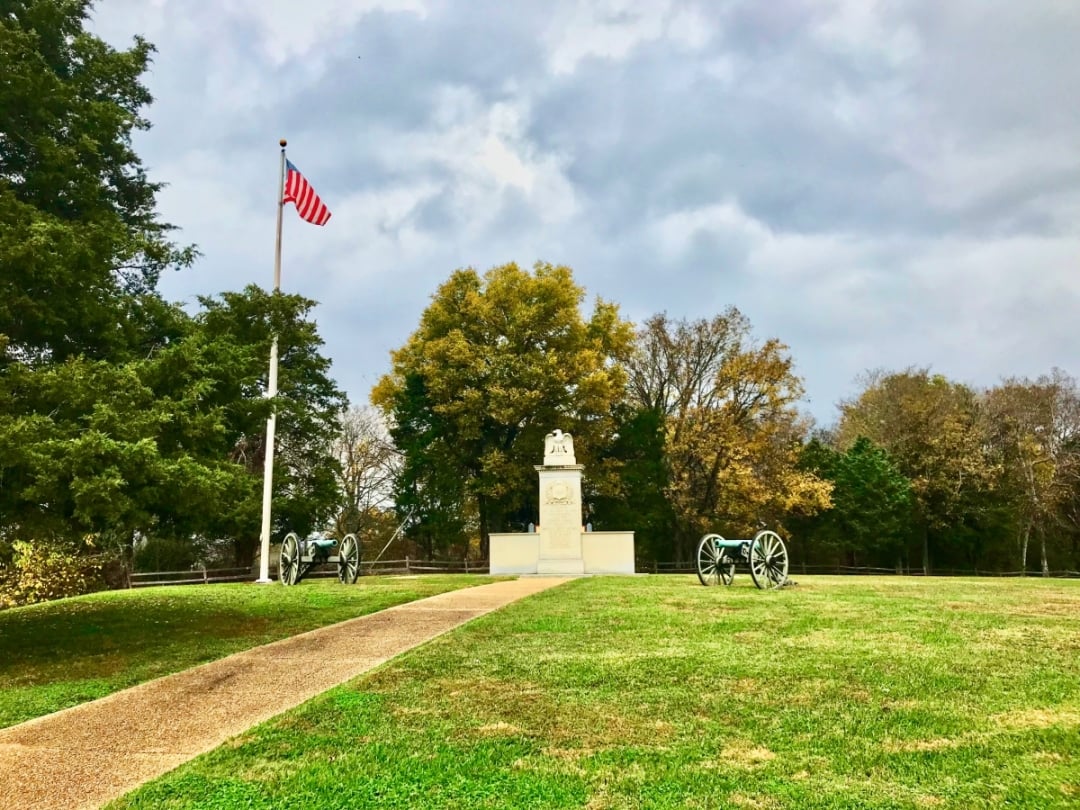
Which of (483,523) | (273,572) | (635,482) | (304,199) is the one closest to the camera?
(304,199)

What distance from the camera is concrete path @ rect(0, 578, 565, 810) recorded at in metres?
3.69

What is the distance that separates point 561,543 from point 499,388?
26.0 feet

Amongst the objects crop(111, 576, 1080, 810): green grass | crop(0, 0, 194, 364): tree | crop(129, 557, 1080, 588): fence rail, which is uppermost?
crop(0, 0, 194, 364): tree

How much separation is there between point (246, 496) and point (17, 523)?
2.26 metres

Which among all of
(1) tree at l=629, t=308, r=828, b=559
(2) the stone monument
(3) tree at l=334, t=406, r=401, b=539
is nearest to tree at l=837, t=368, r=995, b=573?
(1) tree at l=629, t=308, r=828, b=559

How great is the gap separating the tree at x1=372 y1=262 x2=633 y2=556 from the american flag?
400 inches

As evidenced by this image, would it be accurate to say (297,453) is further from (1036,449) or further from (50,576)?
(1036,449)

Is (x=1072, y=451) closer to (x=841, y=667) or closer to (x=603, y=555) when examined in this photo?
(x=603, y=555)

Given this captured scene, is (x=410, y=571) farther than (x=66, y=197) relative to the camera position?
Yes

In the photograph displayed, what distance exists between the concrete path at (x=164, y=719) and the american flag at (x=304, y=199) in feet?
44.0

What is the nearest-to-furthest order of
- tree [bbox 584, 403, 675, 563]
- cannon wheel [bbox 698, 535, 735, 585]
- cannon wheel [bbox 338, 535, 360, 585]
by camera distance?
cannon wheel [bbox 698, 535, 735, 585], cannon wheel [bbox 338, 535, 360, 585], tree [bbox 584, 403, 675, 563]

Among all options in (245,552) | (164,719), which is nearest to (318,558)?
(245,552)

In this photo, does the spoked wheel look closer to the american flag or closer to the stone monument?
the stone monument

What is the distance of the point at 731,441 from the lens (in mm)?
28234
